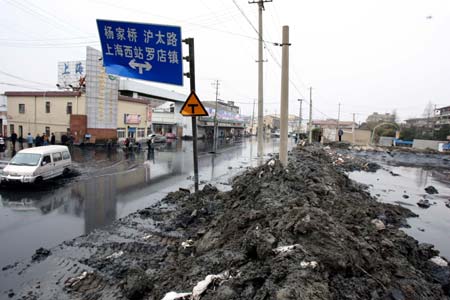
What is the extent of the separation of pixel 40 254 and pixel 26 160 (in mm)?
8309

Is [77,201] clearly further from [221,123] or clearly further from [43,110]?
[221,123]

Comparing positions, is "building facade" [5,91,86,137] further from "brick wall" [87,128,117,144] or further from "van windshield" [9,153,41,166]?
"van windshield" [9,153,41,166]

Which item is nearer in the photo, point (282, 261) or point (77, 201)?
point (282, 261)

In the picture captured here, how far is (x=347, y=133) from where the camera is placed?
60469mm

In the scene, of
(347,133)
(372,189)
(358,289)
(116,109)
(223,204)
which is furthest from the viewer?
(347,133)

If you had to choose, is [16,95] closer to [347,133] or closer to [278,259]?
[278,259]

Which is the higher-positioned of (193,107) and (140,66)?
(140,66)

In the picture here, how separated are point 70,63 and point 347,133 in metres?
54.8

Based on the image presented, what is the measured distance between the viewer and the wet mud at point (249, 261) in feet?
10.9

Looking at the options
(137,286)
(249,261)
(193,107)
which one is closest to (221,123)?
(193,107)

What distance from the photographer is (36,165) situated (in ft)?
A: 39.0

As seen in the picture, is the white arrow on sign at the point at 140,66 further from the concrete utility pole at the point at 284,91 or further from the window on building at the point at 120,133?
the window on building at the point at 120,133

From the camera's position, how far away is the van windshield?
12000 millimetres

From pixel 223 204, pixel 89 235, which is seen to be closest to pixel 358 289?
pixel 223 204
